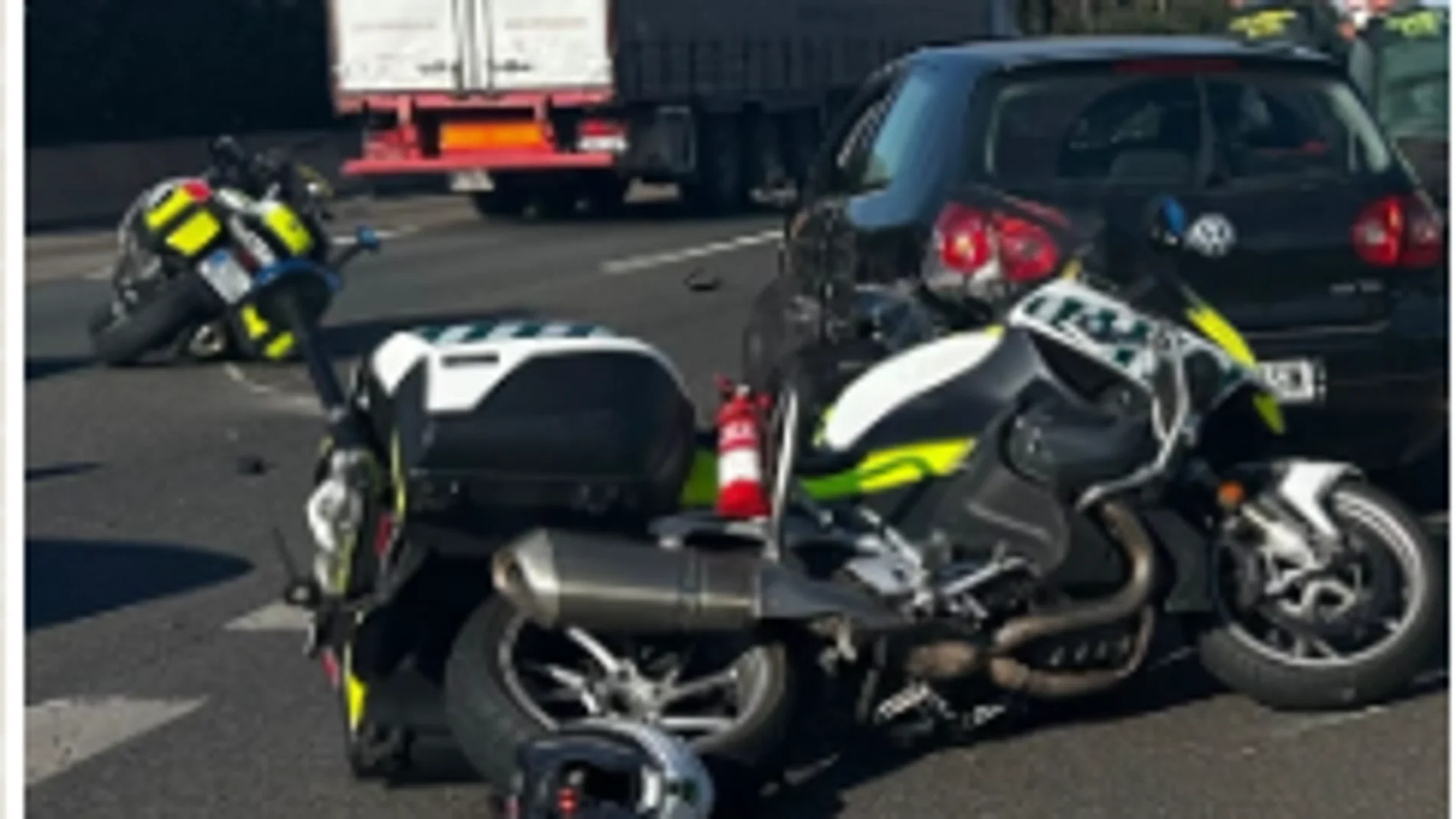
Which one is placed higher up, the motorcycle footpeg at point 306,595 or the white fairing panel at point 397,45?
the motorcycle footpeg at point 306,595

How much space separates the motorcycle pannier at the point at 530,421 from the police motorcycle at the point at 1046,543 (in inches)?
4.8

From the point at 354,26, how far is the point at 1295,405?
70.4ft

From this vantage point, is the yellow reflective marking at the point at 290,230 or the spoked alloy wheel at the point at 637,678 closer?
the spoked alloy wheel at the point at 637,678

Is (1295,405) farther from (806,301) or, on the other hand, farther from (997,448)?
(997,448)

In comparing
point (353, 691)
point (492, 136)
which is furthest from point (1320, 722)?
point (492, 136)

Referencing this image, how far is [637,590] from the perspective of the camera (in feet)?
18.8

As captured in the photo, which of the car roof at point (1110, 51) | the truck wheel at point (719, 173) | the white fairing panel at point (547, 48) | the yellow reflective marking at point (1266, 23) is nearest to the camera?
the car roof at point (1110, 51)

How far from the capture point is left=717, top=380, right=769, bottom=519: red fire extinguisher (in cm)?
600

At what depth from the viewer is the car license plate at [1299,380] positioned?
823cm

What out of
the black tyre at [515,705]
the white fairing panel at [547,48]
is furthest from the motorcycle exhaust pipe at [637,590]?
the white fairing panel at [547,48]

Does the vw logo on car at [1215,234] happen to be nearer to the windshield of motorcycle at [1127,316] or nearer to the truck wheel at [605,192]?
the windshield of motorcycle at [1127,316]

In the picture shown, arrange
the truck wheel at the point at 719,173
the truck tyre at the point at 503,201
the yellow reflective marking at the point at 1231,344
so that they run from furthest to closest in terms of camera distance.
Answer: the truck tyre at the point at 503,201
the truck wheel at the point at 719,173
the yellow reflective marking at the point at 1231,344

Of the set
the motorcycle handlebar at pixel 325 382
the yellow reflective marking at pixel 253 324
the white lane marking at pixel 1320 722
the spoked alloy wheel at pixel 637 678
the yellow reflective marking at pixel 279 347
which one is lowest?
the yellow reflective marking at pixel 279 347

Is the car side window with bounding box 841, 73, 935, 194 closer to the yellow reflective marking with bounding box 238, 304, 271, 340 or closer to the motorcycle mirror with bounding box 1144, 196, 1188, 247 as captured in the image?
the motorcycle mirror with bounding box 1144, 196, 1188, 247
